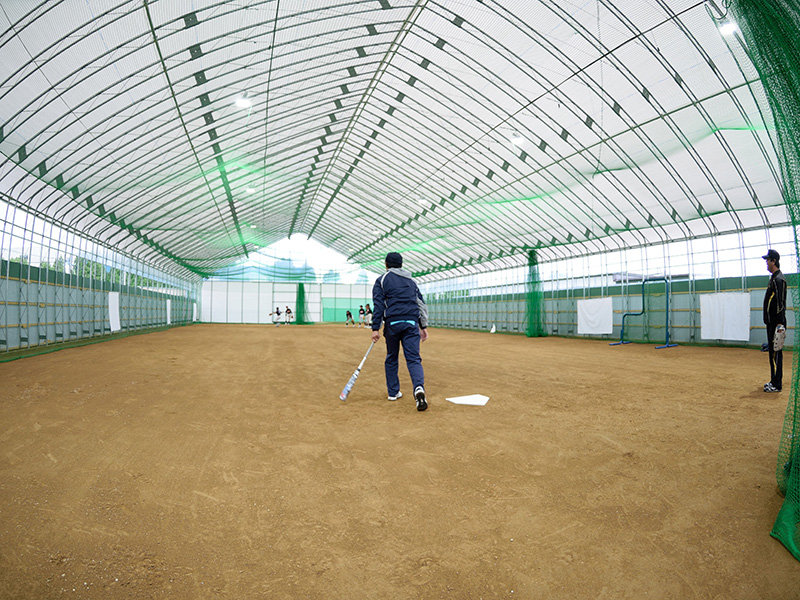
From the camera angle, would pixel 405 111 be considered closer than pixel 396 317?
No

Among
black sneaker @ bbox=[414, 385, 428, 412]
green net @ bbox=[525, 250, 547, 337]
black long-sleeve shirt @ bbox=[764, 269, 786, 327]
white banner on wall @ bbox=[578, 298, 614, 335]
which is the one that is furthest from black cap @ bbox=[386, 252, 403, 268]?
green net @ bbox=[525, 250, 547, 337]

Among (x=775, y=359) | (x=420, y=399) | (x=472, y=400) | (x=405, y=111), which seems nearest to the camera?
(x=420, y=399)

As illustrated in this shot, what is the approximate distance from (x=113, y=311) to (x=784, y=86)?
91.0 feet

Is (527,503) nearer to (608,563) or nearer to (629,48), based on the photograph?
(608,563)

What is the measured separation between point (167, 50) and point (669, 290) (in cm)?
2119

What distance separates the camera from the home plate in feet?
19.5

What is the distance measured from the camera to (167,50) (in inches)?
484

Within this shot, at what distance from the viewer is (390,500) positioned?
9.66ft

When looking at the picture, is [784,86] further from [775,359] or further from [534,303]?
[534,303]

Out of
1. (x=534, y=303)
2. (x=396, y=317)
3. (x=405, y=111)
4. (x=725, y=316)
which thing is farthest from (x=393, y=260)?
(x=534, y=303)

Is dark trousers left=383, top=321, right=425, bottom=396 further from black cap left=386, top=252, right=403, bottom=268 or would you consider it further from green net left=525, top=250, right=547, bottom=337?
green net left=525, top=250, right=547, bottom=337

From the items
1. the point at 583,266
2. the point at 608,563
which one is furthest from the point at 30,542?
the point at 583,266

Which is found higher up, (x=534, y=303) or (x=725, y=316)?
(x=534, y=303)

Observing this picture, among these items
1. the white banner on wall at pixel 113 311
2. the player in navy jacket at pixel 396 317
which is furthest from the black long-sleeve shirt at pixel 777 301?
the white banner on wall at pixel 113 311
